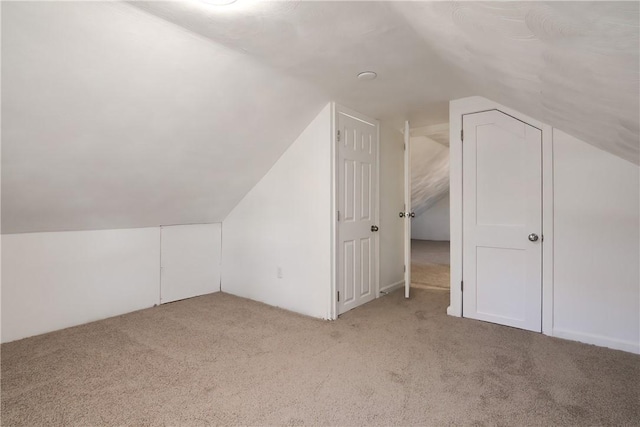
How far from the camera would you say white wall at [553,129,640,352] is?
7.86 ft

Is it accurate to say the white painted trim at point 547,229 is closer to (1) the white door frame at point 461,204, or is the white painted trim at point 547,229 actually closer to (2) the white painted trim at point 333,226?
(1) the white door frame at point 461,204

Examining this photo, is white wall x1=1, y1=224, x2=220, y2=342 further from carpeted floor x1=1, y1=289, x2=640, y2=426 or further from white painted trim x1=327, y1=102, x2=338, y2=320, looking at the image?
white painted trim x1=327, y1=102, x2=338, y2=320

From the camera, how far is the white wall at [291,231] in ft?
10.3

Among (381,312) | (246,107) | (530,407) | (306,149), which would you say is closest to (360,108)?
(306,149)

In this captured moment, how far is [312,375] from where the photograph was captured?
6.80 ft

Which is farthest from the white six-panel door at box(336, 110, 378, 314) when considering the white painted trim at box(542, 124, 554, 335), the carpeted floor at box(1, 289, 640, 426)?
the white painted trim at box(542, 124, 554, 335)

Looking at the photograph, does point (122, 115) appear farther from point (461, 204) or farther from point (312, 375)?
point (461, 204)

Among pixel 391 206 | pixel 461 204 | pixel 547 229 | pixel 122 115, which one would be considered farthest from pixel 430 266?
pixel 122 115

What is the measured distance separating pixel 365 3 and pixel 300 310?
2638 millimetres

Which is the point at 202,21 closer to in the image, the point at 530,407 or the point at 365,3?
the point at 365,3

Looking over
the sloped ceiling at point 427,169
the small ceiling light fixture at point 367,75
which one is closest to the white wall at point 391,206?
the sloped ceiling at point 427,169

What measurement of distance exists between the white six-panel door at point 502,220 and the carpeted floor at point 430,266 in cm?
138

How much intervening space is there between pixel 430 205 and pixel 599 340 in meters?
7.53

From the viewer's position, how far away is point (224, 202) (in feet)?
12.4
